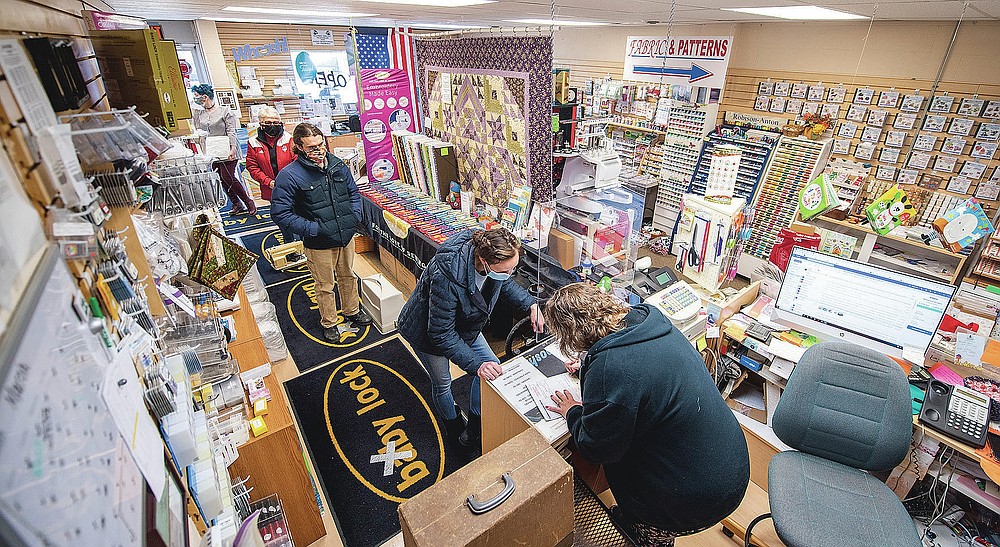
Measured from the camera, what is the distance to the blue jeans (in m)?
2.80

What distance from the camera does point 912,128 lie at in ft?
14.4

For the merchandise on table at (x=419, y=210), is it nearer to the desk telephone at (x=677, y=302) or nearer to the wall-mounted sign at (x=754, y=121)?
the desk telephone at (x=677, y=302)

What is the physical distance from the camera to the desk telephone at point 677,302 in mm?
2738

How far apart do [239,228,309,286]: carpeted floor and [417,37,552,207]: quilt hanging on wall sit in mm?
2392

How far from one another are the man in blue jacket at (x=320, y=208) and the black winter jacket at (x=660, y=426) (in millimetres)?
2716

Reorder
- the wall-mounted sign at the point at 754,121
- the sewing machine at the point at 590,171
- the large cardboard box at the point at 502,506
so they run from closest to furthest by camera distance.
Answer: the large cardboard box at the point at 502,506
the sewing machine at the point at 590,171
the wall-mounted sign at the point at 754,121

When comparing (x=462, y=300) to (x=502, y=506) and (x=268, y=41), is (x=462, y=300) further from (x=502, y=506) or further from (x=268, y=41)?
(x=268, y=41)

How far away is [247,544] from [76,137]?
115 cm

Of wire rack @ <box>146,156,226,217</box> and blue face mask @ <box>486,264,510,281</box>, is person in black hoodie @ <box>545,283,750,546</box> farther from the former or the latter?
wire rack @ <box>146,156,226,217</box>

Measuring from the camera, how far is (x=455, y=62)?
4207 millimetres

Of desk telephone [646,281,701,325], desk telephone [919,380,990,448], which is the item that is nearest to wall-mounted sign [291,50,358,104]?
desk telephone [646,281,701,325]

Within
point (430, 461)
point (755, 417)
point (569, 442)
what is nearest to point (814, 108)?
point (755, 417)

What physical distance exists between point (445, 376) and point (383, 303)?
1550mm

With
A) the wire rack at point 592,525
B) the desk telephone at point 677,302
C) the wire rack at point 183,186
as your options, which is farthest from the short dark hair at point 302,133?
the wire rack at point 592,525
